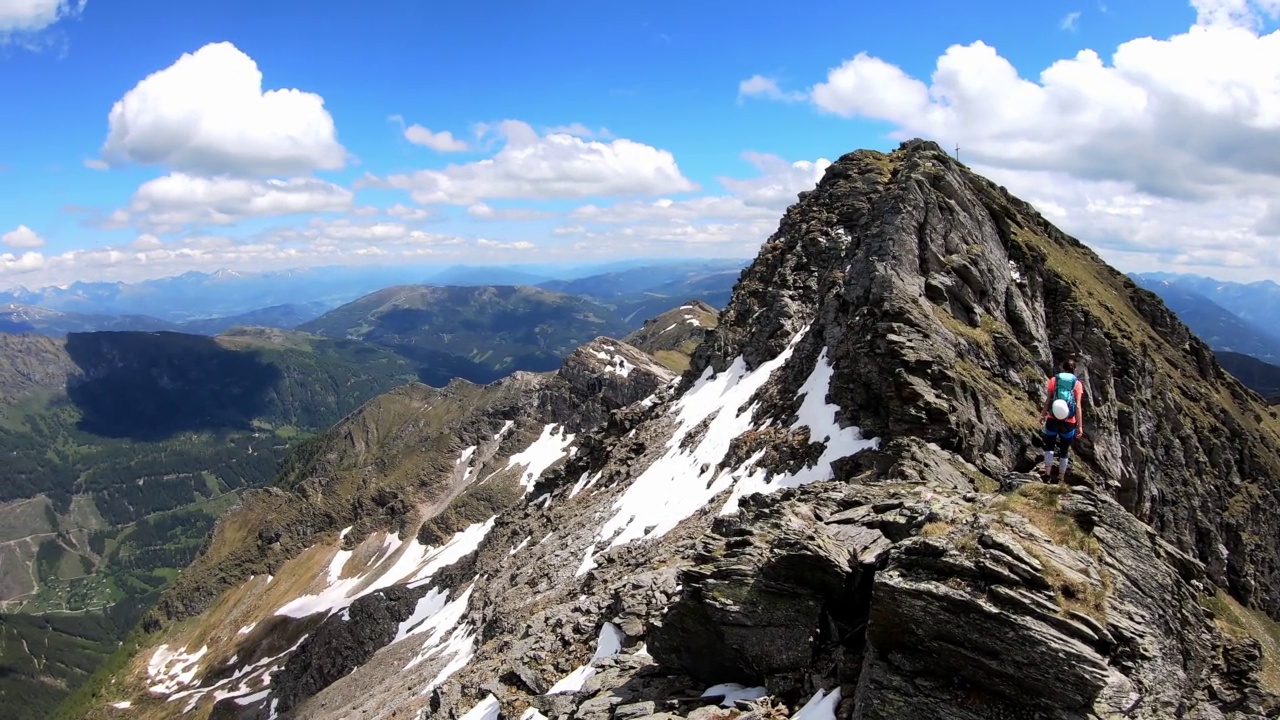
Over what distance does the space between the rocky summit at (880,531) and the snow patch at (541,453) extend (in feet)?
98.7

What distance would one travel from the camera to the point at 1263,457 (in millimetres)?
57438

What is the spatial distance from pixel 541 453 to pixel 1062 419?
130561 mm

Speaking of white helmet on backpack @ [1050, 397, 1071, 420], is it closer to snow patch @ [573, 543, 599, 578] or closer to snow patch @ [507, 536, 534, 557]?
snow patch @ [573, 543, 599, 578]

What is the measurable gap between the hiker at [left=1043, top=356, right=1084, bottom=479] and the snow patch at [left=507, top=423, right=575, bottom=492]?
12182cm

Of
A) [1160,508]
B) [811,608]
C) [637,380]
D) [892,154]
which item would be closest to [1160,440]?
[1160,508]

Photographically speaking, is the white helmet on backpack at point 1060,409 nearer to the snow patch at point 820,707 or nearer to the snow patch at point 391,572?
the snow patch at point 820,707

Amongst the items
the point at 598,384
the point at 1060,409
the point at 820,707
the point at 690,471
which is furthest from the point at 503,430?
the point at 820,707

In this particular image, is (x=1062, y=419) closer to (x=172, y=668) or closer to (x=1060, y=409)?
(x=1060, y=409)

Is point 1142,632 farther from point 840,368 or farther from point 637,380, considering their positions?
point 637,380

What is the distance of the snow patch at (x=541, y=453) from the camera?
139 meters

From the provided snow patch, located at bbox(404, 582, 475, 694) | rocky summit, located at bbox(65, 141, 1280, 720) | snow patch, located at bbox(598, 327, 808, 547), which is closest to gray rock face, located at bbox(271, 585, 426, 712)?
rocky summit, located at bbox(65, 141, 1280, 720)

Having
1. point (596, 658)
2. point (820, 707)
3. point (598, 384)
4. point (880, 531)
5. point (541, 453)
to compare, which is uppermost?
point (880, 531)

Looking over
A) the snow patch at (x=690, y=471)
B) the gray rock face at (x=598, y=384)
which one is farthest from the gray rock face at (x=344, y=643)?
the gray rock face at (x=598, y=384)

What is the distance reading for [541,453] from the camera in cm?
14462
